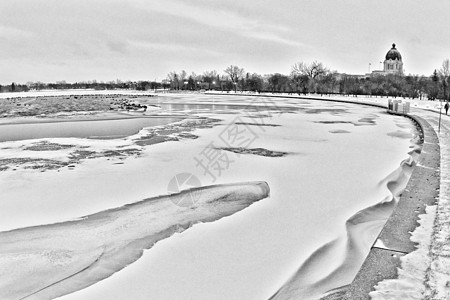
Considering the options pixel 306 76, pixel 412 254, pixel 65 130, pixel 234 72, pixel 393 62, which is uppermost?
pixel 393 62

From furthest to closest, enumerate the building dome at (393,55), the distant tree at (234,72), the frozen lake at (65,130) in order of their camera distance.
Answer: the distant tree at (234,72)
the building dome at (393,55)
the frozen lake at (65,130)

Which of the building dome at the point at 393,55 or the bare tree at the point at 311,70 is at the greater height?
the building dome at the point at 393,55

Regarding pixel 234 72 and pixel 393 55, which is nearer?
pixel 393 55

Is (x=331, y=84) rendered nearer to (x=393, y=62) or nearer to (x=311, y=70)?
(x=311, y=70)

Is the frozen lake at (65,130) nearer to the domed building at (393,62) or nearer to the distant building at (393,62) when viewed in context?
the distant building at (393,62)

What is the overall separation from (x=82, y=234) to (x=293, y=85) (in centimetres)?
9011

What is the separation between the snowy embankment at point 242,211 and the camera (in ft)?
14.9

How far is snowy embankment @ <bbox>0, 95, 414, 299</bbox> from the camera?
4527 mm

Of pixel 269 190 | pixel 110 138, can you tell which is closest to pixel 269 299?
pixel 269 190

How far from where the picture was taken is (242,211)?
22.4ft

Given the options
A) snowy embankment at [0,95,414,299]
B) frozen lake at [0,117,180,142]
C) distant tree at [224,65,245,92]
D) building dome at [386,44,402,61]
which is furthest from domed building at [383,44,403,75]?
snowy embankment at [0,95,414,299]

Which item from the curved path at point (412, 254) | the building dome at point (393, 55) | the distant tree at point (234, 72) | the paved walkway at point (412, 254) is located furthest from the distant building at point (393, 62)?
the curved path at point (412, 254)

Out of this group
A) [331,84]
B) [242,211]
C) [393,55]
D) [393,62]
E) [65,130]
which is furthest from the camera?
[393,55]

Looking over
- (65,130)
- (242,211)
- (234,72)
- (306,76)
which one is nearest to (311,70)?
(306,76)
